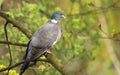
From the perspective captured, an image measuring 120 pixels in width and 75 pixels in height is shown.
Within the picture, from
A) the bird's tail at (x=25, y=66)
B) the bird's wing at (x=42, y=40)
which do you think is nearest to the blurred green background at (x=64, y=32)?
the bird's wing at (x=42, y=40)

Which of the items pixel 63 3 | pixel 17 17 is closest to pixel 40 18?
pixel 17 17

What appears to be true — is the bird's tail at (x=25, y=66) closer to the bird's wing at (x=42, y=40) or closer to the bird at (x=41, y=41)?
the bird at (x=41, y=41)

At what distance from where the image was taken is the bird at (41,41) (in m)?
7.79

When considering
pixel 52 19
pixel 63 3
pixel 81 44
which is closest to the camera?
pixel 52 19

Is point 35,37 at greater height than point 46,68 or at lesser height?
greater

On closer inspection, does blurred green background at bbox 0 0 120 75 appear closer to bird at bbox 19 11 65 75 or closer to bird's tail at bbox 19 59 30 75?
bird at bbox 19 11 65 75

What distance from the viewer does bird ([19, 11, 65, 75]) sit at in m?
7.79

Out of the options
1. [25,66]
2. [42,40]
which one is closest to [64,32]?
[42,40]

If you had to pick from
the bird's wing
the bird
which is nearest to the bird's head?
the bird

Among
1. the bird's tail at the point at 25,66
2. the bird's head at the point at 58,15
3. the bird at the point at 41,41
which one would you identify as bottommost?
the bird's tail at the point at 25,66

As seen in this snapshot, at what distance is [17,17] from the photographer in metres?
9.15

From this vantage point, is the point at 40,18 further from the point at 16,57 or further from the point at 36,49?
the point at 36,49

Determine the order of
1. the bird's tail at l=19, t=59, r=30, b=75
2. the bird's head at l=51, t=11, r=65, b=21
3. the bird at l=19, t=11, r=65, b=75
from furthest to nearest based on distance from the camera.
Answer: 1. the bird's head at l=51, t=11, r=65, b=21
2. the bird at l=19, t=11, r=65, b=75
3. the bird's tail at l=19, t=59, r=30, b=75

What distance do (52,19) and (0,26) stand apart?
30.4 inches
